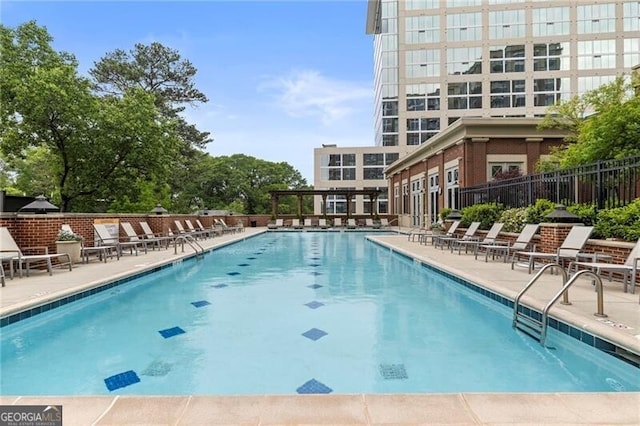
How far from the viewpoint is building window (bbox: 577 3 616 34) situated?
Answer: 38.2 meters

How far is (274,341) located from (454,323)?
229 cm

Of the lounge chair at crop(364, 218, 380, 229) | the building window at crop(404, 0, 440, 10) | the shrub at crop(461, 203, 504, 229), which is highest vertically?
the building window at crop(404, 0, 440, 10)

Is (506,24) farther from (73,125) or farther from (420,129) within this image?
(73,125)

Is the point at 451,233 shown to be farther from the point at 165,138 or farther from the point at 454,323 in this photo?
the point at 165,138

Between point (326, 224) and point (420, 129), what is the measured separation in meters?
22.1

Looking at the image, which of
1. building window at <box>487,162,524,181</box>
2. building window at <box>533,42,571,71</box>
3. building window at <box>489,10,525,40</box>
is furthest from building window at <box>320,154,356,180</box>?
building window at <box>487,162,524,181</box>

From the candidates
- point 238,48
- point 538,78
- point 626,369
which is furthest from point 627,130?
point 538,78

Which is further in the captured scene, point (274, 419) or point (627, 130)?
point (627, 130)

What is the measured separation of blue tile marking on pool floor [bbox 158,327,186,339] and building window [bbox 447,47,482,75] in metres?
43.1

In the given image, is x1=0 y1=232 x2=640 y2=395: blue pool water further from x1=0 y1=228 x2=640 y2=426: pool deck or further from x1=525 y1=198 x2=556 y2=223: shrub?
x1=525 y1=198 x2=556 y2=223: shrub

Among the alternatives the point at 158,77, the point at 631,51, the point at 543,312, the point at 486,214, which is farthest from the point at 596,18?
the point at 543,312

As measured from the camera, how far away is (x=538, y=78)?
3978cm

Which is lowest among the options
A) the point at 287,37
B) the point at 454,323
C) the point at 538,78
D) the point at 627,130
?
the point at 454,323

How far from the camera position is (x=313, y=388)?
10.4ft
